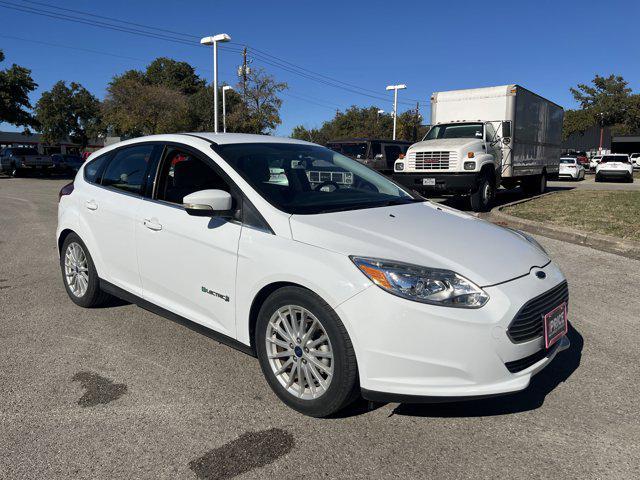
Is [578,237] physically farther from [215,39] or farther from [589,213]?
[215,39]

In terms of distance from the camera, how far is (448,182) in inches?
456

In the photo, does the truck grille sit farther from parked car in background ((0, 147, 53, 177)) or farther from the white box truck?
parked car in background ((0, 147, 53, 177))

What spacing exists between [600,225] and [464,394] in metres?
8.32

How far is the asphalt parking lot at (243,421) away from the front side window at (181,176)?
116cm

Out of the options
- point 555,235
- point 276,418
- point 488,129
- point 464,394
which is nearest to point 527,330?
point 464,394

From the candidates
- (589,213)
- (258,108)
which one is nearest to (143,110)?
(258,108)

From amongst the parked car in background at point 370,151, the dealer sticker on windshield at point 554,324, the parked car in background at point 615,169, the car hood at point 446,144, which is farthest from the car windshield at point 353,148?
the parked car in background at point 615,169

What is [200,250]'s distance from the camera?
329 cm

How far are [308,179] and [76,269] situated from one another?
8.04 feet

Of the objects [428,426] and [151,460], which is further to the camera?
[428,426]

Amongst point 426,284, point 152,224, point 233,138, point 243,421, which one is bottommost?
point 243,421

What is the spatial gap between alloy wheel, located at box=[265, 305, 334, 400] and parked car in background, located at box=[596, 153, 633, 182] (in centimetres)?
3108

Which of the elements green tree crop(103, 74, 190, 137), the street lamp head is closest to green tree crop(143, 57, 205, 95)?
green tree crop(103, 74, 190, 137)

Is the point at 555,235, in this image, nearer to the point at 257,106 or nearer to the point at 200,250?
the point at 200,250
